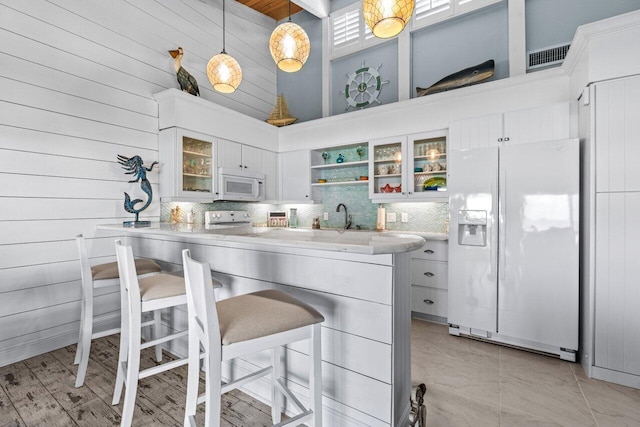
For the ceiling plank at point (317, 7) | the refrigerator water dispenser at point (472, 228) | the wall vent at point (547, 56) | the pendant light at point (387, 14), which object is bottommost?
the refrigerator water dispenser at point (472, 228)

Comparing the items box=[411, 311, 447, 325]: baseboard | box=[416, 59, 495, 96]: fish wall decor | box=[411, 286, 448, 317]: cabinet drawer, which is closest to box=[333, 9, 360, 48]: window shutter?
box=[416, 59, 495, 96]: fish wall decor

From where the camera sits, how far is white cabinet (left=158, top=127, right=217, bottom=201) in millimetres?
3381

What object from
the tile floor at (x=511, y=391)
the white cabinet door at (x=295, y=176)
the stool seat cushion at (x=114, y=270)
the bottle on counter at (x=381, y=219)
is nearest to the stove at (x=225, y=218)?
the white cabinet door at (x=295, y=176)

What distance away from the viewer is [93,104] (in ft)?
9.78

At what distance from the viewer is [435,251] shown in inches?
127

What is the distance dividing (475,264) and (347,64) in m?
3.46

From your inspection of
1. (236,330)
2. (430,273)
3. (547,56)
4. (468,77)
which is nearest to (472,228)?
(430,273)

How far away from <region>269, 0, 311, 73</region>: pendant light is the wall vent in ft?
8.44

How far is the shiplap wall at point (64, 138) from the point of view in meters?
2.51

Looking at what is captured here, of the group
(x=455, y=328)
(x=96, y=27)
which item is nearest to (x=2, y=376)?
(x=96, y=27)

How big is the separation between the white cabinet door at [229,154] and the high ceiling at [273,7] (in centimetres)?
239

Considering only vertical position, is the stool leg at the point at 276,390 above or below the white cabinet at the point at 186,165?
below

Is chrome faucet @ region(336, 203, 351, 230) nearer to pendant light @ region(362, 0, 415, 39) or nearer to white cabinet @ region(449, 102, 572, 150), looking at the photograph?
white cabinet @ region(449, 102, 572, 150)

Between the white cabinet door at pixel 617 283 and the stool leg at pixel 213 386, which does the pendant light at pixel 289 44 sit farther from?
the white cabinet door at pixel 617 283
